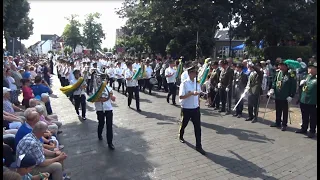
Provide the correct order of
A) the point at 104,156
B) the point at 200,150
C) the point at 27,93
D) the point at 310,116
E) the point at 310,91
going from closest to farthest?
1. the point at 104,156
2. the point at 200,150
3. the point at 310,91
4. the point at 310,116
5. the point at 27,93

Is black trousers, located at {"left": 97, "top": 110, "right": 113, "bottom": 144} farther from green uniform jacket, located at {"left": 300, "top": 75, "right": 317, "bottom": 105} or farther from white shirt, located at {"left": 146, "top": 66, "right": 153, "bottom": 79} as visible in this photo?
white shirt, located at {"left": 146, "top": 66, "right": 153, "bottom": 79}

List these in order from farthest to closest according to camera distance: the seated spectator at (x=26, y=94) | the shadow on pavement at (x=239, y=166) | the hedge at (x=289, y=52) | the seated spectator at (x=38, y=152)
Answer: the hedge at (x=289, y=52) → the seated spectator at (x=26, y=94) → the shadow on pavement at (x=239, y=166) → the seated spectator at (x=38, y=152)

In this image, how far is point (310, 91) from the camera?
7559 millimetres

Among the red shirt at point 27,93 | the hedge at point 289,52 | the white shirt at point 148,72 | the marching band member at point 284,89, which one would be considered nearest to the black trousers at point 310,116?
the marching band member at point 284,89

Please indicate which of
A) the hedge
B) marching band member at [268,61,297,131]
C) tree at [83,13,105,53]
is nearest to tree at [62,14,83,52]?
tree at [83,13,105,53]

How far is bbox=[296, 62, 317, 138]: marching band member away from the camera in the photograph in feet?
24.7

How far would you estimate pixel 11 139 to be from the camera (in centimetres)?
539

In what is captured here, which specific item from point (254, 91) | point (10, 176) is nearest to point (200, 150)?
point (254, 91)

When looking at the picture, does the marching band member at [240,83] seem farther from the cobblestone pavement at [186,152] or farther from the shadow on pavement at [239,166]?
the shadow on pavement at [239,166]

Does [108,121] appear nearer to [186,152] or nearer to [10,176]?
[186,152]

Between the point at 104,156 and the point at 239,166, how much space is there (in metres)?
2.83

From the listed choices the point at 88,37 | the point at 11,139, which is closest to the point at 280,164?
the point at 11,139

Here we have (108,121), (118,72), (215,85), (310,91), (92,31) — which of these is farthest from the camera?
(92,31)

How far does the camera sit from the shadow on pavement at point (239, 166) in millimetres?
5480
